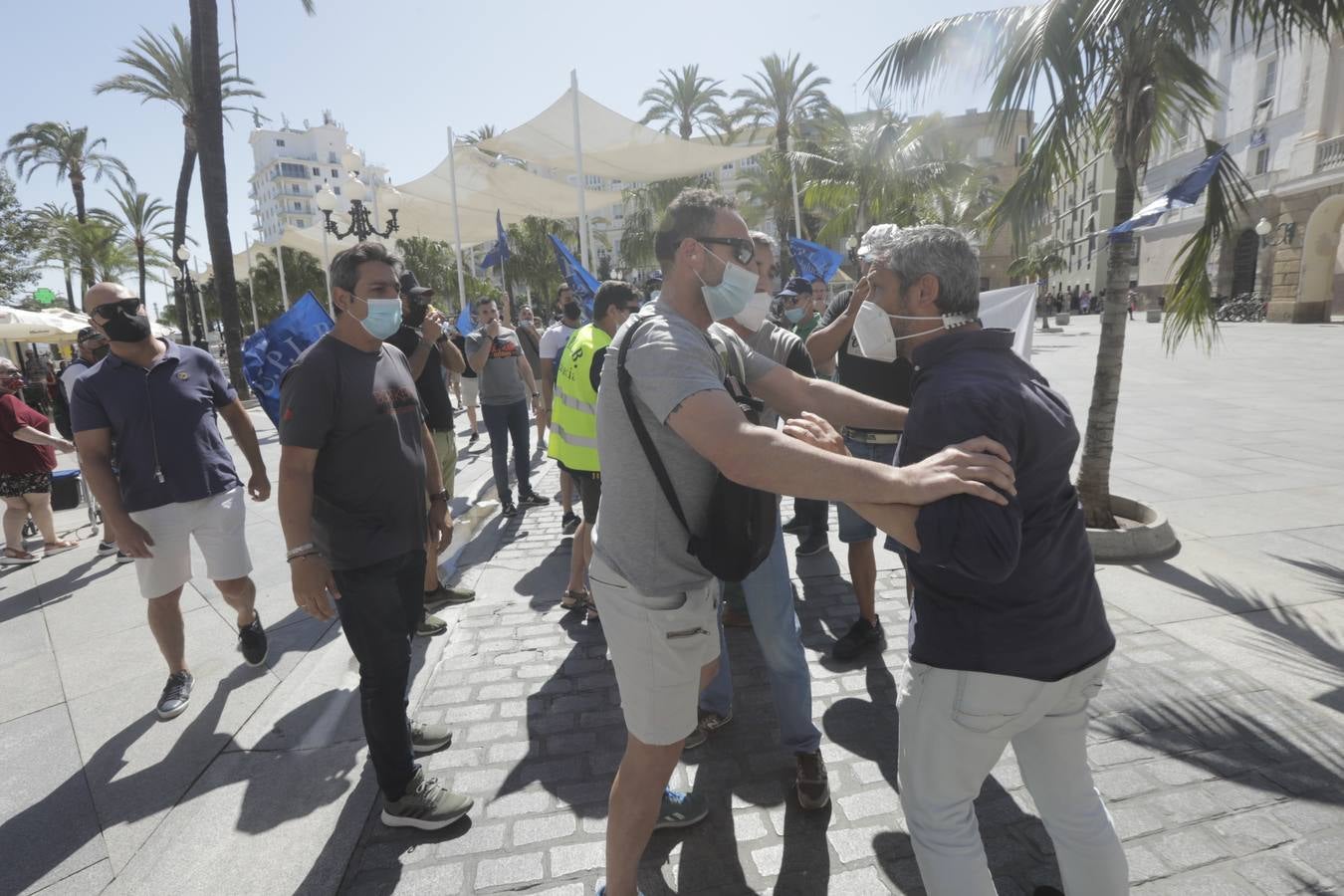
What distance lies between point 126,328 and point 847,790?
383cm

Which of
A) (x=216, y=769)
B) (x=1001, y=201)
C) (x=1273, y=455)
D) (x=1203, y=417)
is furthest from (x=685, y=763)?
(x=1203, y=417)

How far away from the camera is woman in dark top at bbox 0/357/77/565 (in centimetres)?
629

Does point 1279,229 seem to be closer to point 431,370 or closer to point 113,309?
point 431,370

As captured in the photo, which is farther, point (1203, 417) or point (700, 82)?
point (700, 82)

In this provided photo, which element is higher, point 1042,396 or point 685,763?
point 1042,396

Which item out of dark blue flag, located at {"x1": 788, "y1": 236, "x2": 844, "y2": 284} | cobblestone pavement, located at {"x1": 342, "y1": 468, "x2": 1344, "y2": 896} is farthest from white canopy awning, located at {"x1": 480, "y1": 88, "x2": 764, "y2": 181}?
cobblestone pavement, located at {"x1": 342, "y1": 468, "x2": 1344, "y2": 896}

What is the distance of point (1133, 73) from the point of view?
15.7 feet

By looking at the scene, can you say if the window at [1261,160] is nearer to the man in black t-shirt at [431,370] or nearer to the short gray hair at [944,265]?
the man in black t-shirt at [431,370]

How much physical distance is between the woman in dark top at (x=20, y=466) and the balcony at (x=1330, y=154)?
118 feet

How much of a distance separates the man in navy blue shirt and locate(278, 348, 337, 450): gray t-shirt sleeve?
1.73m

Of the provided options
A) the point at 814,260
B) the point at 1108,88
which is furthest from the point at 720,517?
the point at 814,260

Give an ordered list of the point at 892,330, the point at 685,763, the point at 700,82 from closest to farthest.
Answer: the point at 892,330 < the point at 685,763 < the point at 700,82

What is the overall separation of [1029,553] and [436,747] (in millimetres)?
2634

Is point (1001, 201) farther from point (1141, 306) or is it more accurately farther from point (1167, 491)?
point (1141, 306)
